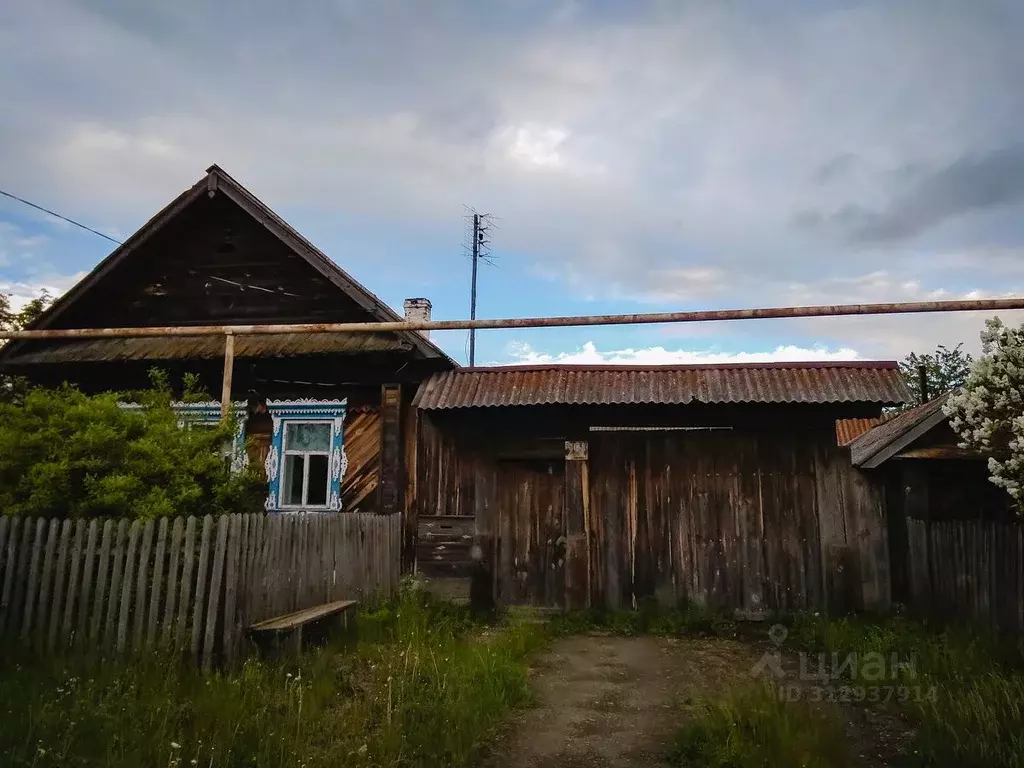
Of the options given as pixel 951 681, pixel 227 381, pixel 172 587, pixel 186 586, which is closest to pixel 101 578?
pixel 172 587

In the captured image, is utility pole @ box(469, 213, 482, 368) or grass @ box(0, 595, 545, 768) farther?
utility pole @ box(469, 213, 482, 368)

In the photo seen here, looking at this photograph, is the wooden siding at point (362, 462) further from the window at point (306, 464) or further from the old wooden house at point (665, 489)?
the old wooden house at point (665, 489)

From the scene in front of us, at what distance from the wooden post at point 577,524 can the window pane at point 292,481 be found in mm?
4711

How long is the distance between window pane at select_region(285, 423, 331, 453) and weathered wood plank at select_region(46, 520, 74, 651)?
4967 millimetres

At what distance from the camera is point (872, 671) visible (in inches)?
266

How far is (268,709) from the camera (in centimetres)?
520

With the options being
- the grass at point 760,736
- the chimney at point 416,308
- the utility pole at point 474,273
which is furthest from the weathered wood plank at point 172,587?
the utility pole at point 474,273

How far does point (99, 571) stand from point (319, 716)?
288 centimetres

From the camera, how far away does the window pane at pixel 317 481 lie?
11539 mm

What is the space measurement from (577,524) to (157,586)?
213 inches

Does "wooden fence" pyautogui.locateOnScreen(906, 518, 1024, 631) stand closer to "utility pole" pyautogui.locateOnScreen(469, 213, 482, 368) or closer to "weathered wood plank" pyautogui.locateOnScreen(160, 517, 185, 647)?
"weathered wood plank" pyautogui.locateOnScreen(160, 517, 185, 647)

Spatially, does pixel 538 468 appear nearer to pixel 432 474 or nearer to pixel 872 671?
pixel 432 474

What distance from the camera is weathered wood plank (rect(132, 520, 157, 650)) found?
6328mm

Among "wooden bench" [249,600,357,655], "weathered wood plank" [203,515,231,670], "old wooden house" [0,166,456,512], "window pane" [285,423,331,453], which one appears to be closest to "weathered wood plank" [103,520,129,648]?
"weathered wood plank" [203,515,231,670]
